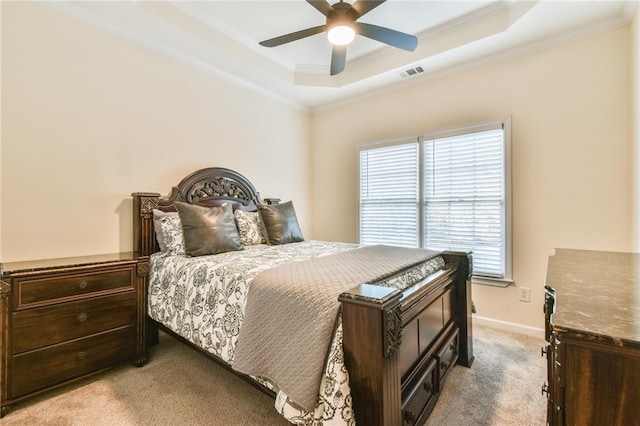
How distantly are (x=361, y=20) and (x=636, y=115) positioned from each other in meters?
2.46

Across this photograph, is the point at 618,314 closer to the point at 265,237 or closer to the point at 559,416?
the point at 559,416

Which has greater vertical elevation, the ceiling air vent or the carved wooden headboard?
the ceiling air vent

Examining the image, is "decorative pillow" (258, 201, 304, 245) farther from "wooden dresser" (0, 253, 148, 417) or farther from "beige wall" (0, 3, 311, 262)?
"wooden dresser" (0, 253, 148, 417)

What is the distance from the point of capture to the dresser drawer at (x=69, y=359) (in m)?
1.81

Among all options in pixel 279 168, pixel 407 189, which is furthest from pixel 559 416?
pixel 279 168

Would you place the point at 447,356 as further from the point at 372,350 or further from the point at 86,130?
the point at 86,130

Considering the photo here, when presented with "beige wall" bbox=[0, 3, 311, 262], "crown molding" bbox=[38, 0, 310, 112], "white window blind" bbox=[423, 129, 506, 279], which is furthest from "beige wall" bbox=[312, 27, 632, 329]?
"beige wall" bbox=[0, 3, 311, 262]

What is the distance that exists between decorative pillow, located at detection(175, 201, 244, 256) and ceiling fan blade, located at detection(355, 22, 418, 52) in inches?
76.6

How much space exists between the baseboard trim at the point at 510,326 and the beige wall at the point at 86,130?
3426 millimetres

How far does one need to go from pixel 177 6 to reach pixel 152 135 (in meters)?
1.19

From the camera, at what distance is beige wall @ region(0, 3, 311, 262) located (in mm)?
2180

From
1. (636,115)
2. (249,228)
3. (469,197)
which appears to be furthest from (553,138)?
(249,228)

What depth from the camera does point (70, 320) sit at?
1.98 meters

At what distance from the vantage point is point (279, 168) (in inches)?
168
